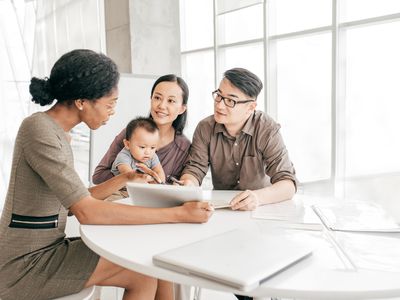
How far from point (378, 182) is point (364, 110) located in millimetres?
626

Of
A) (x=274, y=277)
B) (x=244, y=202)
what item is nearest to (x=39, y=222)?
(x=244, y=202)

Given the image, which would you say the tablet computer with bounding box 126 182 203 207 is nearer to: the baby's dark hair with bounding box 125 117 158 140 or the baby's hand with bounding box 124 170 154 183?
the baby's hand with bounding box 124 170 154 183

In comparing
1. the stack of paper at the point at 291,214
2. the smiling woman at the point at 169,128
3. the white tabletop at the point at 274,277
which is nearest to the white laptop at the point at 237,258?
the white tabletop at the point at 274,277

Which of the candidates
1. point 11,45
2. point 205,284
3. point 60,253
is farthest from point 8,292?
point 11,45

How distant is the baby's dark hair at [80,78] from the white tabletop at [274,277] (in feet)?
1.48

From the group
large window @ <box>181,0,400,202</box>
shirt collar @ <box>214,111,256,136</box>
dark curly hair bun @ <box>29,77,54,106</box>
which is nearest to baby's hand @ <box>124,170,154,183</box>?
dark curly hair bun @ <box>29,77,54,106</box>

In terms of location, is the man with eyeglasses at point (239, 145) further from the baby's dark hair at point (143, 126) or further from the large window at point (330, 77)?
the large window at point (330, 77)

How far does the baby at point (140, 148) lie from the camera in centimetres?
200

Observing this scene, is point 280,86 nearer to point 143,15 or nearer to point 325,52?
point 325,52

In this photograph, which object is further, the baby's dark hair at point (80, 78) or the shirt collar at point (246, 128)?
the shirt collar at point (246, 128)

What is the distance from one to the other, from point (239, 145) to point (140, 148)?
507 millimetres

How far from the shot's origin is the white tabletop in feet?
2.60

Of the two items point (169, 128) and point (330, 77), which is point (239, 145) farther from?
point (330, 77)

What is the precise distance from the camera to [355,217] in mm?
1403
